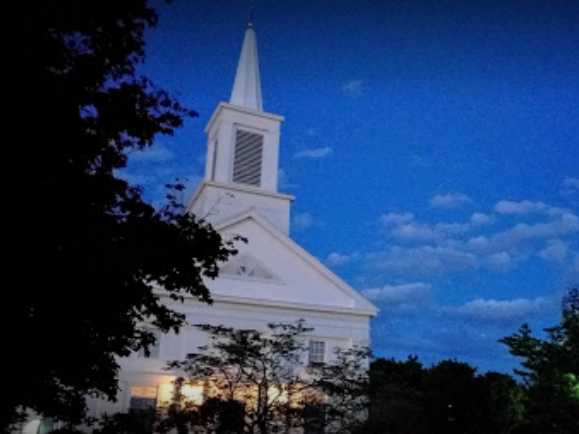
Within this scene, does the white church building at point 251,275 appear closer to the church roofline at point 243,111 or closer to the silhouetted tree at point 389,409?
the church roofline at point 243,111

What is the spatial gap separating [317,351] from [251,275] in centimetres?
446

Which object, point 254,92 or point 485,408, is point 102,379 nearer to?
point 485,408

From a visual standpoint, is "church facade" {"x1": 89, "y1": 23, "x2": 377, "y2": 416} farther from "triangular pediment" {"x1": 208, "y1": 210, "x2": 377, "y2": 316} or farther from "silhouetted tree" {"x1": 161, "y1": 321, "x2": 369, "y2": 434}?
"silhouetted tree" {"x1": 161, "y1": 321, "x2": 369, "y2": 434}

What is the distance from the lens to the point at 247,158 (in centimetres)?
3328

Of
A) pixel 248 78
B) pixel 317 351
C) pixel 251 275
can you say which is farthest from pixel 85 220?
pixel 248 78

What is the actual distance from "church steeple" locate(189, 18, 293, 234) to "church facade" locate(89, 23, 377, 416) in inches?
2.0

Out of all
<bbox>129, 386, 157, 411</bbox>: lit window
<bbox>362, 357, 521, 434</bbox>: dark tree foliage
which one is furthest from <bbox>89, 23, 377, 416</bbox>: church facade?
<bbox>362, 357, 521, 434</bbox>: dark tree foliage

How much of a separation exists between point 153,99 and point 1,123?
2.34m

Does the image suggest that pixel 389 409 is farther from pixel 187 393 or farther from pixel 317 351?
pixel 317 351

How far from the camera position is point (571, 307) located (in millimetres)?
29625

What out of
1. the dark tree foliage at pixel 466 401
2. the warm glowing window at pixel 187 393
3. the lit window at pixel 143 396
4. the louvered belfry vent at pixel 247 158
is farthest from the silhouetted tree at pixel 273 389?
the louvered belfry vent at pixel 247 158

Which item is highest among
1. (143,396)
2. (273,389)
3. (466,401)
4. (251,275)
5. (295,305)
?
(251,275)

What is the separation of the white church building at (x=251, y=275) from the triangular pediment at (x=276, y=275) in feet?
0.15

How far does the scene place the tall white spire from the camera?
35.6 meters
